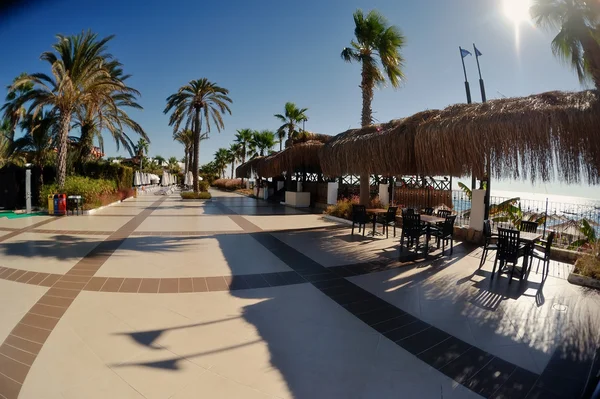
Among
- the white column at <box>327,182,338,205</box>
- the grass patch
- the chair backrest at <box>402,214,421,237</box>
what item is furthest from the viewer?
the white column at <box>327,182,338,205</box>

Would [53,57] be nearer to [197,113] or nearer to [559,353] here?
[197,113]

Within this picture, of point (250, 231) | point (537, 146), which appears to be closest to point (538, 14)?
point (537, 146)

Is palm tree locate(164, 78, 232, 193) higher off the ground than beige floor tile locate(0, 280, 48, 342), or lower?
higher

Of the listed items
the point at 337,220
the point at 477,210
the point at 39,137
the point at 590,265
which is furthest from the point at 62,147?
the point at 590,265

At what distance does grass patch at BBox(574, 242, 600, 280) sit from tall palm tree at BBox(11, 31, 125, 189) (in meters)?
17.6

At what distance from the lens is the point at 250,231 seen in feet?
30.8

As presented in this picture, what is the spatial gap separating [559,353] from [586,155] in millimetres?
3768

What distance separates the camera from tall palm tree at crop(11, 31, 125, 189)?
12.6 meters

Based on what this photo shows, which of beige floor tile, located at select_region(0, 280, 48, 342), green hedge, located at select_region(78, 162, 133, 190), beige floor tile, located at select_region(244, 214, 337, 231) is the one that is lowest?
beige floor tile, located at select_region(0, 280, 48, 342)

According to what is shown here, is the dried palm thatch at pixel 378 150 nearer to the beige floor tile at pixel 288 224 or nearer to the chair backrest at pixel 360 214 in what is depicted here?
the chair backrest at pixel 360 214

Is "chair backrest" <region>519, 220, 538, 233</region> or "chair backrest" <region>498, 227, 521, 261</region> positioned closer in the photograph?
"chair backrest" <region>498, 227, 521, 261</region>

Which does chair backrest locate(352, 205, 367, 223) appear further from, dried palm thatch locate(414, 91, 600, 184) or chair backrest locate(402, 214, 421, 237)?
dried palm thatch locate(414, 91, 600, 184)

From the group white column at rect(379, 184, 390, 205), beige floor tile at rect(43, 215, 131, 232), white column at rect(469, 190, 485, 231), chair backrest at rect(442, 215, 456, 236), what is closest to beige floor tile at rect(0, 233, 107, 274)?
beige floor tile at rect(43, 215, 131, 232)

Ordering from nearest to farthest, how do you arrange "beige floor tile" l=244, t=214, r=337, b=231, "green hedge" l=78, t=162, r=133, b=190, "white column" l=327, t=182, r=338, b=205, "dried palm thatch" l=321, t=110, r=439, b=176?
"dried palm thatch" l=321, t=110, r=439, b=176
"beige floor tile" l=244, t=214, r=337, b=231
"white column" l=327, t=182, r=338, b=205
"green hedge" l=78, t=162, r=133, b=190
